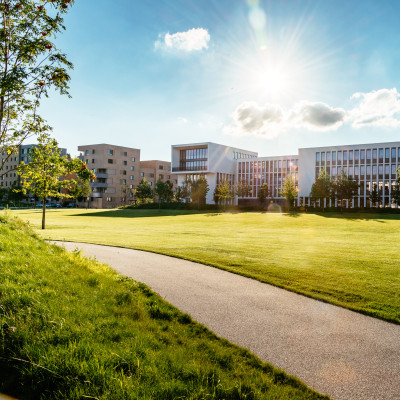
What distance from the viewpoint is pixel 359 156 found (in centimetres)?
7750

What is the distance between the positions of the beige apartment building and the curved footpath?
9764 cm

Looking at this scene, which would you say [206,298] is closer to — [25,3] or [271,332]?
[271,332]

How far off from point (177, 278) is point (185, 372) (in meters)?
5.49

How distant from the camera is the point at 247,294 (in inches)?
308

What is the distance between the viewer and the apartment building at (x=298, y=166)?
245 feet

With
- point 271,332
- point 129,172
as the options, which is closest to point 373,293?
point 271,332

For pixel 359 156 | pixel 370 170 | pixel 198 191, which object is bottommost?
pixel 198 191

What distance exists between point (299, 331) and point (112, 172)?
105 meters

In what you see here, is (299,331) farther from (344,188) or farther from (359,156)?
(359,156)

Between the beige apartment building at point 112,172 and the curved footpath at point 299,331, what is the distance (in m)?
97.6

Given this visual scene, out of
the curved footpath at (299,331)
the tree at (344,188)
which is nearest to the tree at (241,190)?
the tree at (344,188)

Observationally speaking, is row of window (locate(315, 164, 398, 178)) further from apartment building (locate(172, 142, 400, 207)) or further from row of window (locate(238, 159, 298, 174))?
row of window (locate(238, 159, 298, 174))

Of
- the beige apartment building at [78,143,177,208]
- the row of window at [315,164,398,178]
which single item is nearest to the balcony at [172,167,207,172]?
the beige apartment building at [78,143,177,208]

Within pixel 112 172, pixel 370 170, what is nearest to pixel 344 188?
pixel 370 170
